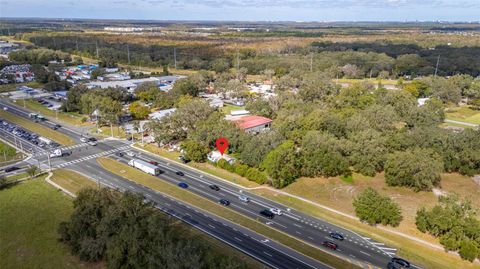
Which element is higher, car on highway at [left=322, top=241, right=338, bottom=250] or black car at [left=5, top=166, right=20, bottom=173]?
car on highway at [left=322, top=241, right=338, bottom=250]

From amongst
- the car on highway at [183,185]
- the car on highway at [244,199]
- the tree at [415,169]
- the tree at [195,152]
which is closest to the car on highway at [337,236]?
the car on highway at [244,199]

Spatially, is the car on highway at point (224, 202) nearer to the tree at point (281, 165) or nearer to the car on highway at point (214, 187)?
the car on highway at point (214, 187)

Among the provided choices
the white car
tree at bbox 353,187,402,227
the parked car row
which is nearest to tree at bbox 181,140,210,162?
the white car

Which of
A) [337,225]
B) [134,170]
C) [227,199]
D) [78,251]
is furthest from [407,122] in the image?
[78,251]

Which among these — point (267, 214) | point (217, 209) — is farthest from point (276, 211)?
point (217, 209)

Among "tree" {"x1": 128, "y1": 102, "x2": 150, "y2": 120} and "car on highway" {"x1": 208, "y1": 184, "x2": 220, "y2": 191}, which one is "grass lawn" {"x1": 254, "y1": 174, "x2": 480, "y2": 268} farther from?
"tree" {"x1": 128, "y1": 102, "x2": 150, "y2": 120}
